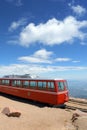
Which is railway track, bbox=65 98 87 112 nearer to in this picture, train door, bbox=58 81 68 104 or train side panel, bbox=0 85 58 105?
train door, bbox=58 81 68 104

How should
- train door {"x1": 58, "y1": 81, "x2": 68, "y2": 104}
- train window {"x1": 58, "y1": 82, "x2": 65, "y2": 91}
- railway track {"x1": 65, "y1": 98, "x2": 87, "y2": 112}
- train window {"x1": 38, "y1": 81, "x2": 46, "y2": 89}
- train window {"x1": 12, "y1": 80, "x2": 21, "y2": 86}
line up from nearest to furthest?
train door {"x1": 58, "y1": 81, "x2": 68, "y2": 104}, railway track {"x1": 65, "y1": 98, "x2": 87, "y2": 112}, train window {"x1": 58, "y1": 82, "x2": 65, "y2": 91}, train window {"x1": 38, "y1": 81, "x2": 46, "y2": 89}, train window {"x1": 12, "y1": 80, "x2": 21, "y2": 86}

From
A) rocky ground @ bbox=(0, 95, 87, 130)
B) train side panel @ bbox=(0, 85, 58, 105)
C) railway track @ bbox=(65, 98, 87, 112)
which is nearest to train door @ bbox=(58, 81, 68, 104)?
train side panel @ bbox=(0, 85, 58, 105)

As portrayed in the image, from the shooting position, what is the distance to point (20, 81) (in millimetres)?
25891

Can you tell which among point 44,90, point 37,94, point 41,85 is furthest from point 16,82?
point 44,90

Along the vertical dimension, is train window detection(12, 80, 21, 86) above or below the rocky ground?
above

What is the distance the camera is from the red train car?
66.3 ft

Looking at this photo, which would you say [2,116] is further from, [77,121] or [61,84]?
[61,84]

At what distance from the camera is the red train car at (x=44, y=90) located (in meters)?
20.2

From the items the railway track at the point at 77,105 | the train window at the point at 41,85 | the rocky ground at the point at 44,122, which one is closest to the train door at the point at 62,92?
the railway track at the point at 77,105

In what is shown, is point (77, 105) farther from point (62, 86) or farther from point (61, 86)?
point (61, 86)

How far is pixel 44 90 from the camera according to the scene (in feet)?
69.7

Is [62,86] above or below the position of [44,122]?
above

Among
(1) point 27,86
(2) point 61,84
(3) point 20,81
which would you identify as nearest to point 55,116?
(2) point 61,84

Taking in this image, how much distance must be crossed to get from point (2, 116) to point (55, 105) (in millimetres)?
6397
